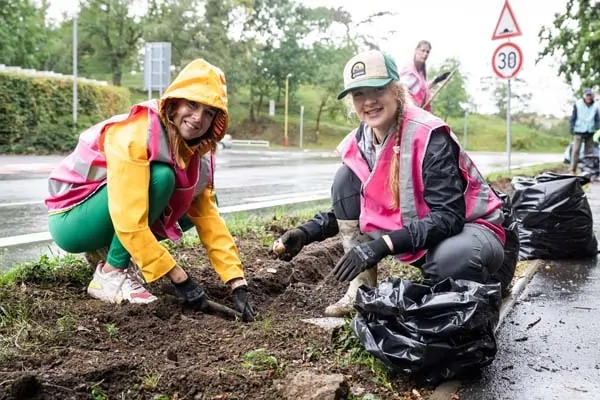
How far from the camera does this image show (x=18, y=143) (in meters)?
19.1

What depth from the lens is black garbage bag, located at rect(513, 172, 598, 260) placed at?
481cm

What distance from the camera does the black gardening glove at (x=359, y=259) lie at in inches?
106

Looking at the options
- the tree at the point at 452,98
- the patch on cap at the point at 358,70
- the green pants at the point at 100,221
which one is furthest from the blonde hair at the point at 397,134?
the tree at the point at 452,98

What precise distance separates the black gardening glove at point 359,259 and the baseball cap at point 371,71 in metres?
0.75

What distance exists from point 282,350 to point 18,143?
18691 mm

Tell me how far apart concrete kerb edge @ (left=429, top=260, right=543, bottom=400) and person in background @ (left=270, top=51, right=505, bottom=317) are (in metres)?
0.49

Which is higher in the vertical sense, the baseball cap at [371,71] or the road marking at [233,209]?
the baseball cap at [371,71]

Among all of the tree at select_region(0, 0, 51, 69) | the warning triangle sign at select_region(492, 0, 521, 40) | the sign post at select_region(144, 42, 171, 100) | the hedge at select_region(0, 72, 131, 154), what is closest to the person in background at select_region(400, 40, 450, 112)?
the warning triangle sign at select_region(492, 0, 521, 40)

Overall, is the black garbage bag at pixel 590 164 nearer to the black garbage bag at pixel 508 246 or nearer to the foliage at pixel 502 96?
the black garbage bag at pixel 508 246

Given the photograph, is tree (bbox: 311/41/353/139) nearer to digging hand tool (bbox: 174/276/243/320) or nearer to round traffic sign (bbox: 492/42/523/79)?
round traffic sign (bbox: 492/42/523/79)

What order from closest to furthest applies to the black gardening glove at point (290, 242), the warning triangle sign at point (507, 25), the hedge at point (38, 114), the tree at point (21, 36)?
1. the black gardening glove at point (290, 242)
2. the warning triangle sign at point (507, 25)
3. the hedge at point (38, 114)
4. the tree at point (21, 36)

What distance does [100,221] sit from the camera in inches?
128

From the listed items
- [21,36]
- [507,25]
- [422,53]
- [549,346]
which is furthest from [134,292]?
[21,36]

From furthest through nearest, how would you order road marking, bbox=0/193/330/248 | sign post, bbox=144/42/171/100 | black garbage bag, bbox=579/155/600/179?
sign post, bbox=144/42/171/100 → black garbage bag, bbox=579/155/600/179 → road marking, bbox=0/193/330/248
